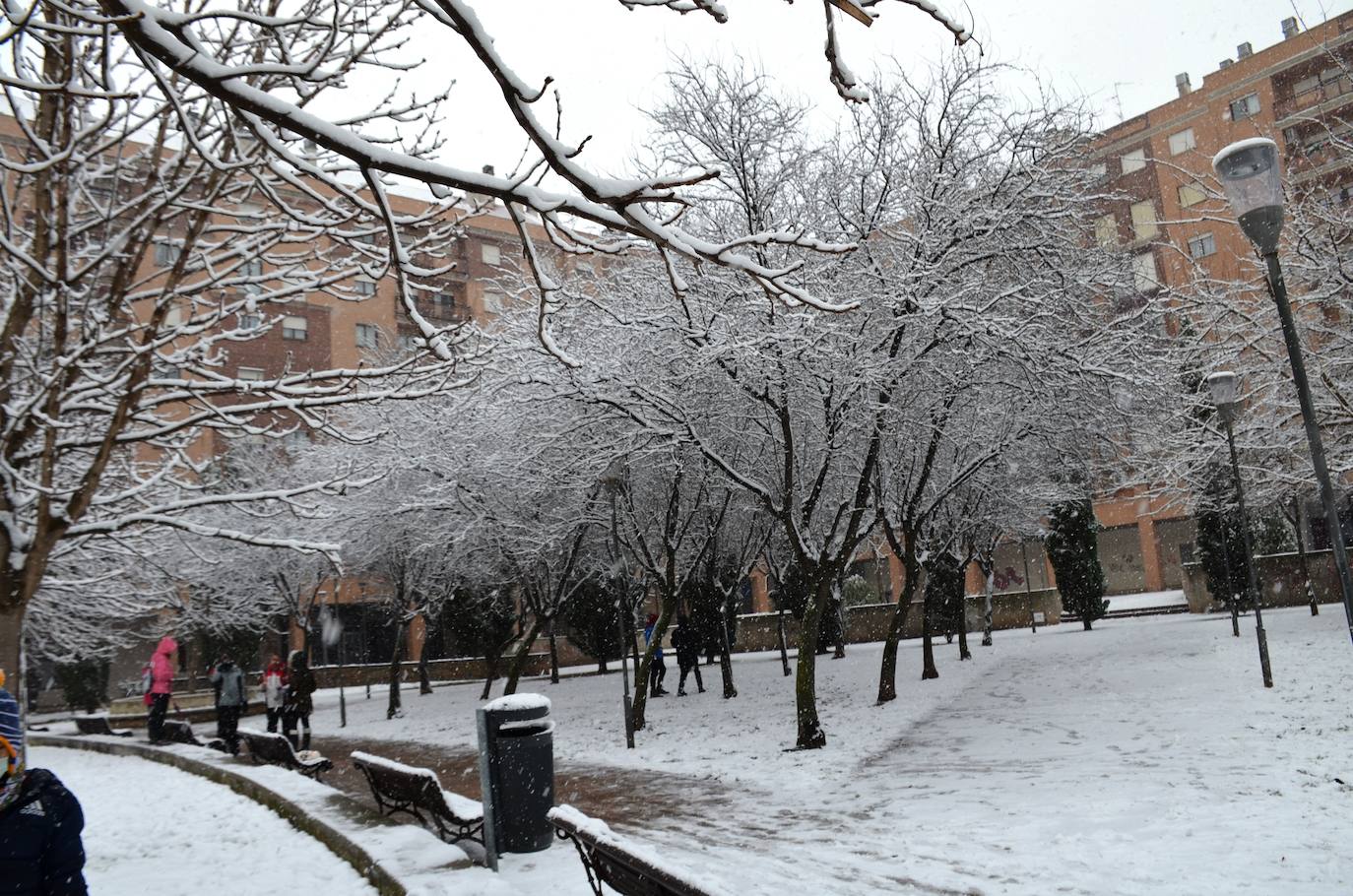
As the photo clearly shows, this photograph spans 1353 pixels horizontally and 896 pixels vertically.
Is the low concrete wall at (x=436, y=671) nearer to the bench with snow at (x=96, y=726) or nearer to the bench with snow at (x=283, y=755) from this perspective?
the bench with snow at (x=96, y=726)

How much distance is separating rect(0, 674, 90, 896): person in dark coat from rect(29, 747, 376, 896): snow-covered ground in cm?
292

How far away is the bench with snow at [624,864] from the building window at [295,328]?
137ft

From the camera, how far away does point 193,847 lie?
810cm

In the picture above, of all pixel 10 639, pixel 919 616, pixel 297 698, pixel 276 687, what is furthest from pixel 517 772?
pixel 919 616

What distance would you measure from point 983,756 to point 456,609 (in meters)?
24.7

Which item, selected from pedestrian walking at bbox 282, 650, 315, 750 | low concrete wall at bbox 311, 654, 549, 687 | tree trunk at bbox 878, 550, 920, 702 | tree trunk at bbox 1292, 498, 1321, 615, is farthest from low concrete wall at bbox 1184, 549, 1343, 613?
pedestrian walking at bbox 282, 650, 315, 750

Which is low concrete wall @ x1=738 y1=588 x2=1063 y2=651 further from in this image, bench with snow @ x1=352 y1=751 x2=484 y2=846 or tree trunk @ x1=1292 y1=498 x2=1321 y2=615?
bench with snow @ x1=352 y1=751 x2=484 y2=846

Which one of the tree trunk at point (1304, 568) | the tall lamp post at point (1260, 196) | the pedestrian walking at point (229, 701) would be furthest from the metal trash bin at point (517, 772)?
the tree trunk at point (1304, 568)

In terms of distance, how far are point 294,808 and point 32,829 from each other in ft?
18.9

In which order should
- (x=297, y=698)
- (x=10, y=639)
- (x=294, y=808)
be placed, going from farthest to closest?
(x=297, y=698) < (x=294, y=808) < (x=10, y=639)

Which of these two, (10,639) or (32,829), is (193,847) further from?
(32,829)

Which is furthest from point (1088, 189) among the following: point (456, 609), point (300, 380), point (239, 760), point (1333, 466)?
point (456, 609)

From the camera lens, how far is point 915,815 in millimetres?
8141

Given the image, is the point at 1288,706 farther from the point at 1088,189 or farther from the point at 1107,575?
the point at 1107,575
